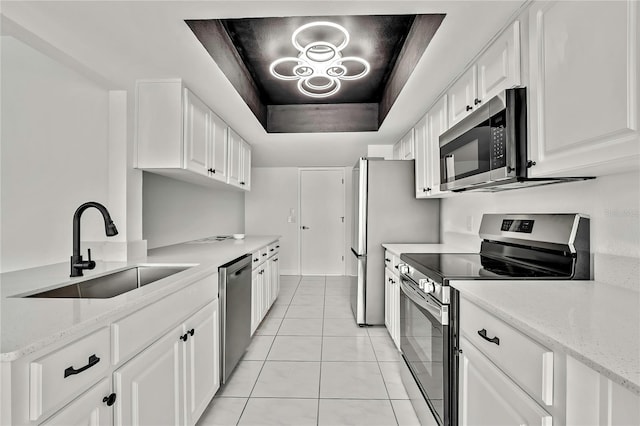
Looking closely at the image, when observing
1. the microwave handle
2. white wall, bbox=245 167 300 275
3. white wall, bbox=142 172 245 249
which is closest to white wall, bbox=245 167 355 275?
white wall, bbox=245 167 300 275

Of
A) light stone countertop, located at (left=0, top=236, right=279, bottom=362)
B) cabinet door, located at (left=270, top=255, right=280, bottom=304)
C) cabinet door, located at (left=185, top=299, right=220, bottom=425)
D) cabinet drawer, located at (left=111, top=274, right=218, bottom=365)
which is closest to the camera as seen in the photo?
light stone countertop, located at (left=0, top=236, right=279, bottom=362)

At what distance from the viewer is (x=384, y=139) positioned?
4.13 meters

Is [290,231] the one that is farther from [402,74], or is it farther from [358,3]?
[358,3]

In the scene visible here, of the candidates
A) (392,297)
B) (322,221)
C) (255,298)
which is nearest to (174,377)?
(255,298)

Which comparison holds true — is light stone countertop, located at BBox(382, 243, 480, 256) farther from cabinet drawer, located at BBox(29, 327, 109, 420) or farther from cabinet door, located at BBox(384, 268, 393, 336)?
cabinet drawer, located at BBox(29, 327, 109, 420)

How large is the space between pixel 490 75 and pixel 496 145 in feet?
1.42

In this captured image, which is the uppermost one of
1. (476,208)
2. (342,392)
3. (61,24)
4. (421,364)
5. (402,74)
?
(402,74)

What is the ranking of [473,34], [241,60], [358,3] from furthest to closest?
[241,60]
[473,34]
[358,3]

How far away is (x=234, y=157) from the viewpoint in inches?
145

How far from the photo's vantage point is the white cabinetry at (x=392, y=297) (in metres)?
2.71

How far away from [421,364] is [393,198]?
1832mm

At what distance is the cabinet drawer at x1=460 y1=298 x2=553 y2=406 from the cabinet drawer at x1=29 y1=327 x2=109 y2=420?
124 cm

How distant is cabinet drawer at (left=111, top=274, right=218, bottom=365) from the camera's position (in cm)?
109

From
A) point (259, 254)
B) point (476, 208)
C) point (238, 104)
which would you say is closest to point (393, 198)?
point (476, 208)
